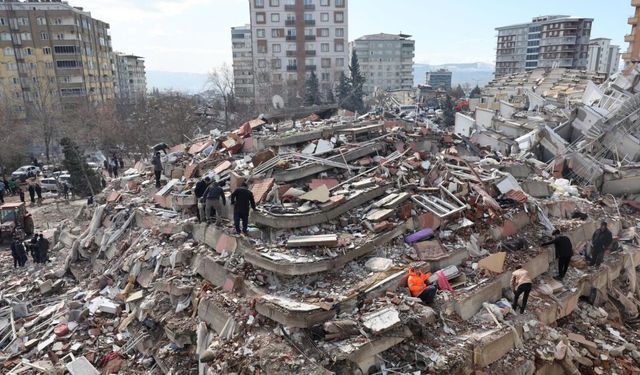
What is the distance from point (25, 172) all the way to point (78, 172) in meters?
10.3

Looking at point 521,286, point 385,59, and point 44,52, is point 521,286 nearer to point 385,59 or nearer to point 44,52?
point 44,52

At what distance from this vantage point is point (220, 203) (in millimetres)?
9250

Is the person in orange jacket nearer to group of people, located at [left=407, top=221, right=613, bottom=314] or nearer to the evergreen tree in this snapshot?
group of people, located at [left=407, top=221, right=613, bottom=314]

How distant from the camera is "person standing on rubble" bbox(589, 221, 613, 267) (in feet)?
30.2

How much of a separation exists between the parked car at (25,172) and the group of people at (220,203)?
23470mm

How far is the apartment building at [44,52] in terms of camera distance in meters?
40.6

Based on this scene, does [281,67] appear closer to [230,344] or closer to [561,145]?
[561,145]

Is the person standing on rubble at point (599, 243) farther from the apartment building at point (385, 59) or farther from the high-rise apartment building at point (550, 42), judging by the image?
the apartment building at point (385, 59)

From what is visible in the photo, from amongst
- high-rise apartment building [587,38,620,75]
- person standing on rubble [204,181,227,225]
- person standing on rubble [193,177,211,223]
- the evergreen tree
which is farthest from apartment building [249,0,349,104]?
high-rise apartment building [587,38,620,75]

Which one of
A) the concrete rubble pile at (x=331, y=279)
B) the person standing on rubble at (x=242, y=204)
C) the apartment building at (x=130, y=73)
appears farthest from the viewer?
the apartment building at (x=130, y=73)

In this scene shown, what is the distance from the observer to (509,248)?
30.0 feet

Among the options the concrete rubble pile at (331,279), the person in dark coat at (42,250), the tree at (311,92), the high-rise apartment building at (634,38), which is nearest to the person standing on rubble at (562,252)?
the concrete rubble pile at (331,279)

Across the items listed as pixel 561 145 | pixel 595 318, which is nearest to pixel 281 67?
pixel 561 145

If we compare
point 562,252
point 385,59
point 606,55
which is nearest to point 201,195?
point 562,252
